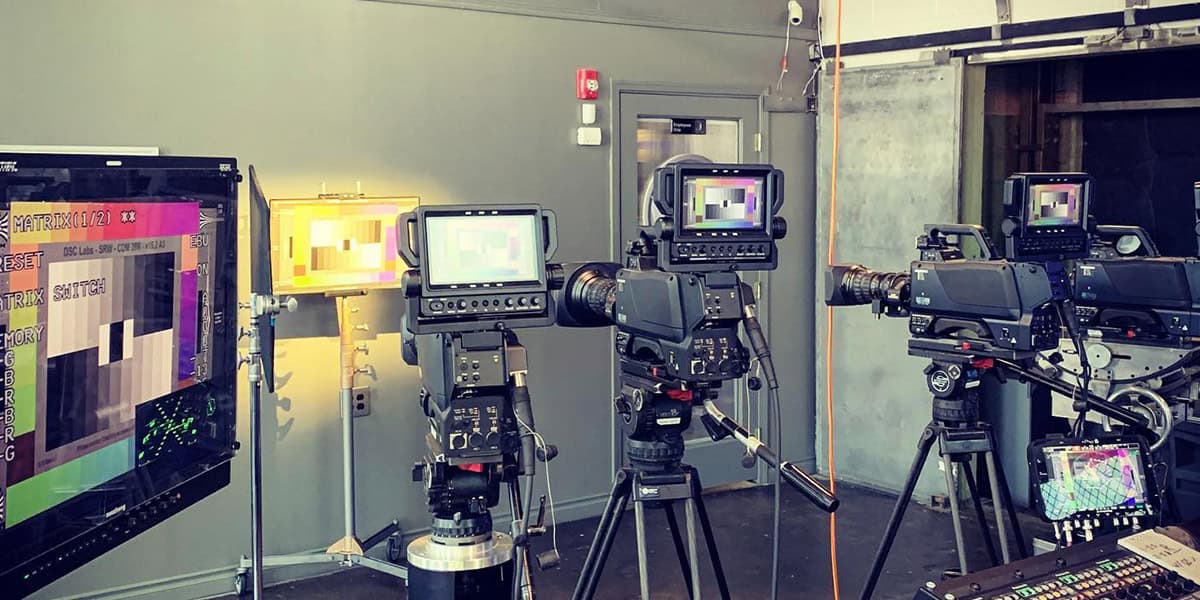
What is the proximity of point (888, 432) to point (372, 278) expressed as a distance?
2.84m

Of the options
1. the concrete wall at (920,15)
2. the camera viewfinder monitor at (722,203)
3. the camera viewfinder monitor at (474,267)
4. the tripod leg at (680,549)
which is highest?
the concrete wall at (920,15)

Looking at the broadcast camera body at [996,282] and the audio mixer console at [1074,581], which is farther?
the broadcast camera body at [996,282]

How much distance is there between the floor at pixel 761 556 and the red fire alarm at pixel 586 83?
6.48 ft

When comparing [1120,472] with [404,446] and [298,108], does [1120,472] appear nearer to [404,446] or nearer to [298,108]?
[404,446]

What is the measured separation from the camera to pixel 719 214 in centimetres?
324

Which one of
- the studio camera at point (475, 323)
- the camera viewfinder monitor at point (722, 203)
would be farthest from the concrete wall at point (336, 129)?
the camera viewfinder monitor at point (722, 203)

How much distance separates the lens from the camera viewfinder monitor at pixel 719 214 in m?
3.16

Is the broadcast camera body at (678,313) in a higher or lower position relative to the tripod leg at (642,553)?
higher

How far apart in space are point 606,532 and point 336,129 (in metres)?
2.11

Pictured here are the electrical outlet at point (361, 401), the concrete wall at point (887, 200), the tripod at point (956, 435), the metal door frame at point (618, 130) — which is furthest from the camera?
the concrete wall at point (887, 200)

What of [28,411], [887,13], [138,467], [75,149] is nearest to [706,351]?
[138,467]

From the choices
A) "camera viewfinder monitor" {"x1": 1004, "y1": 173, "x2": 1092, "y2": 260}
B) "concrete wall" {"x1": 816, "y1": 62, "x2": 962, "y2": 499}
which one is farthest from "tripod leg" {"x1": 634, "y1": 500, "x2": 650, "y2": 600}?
"concrete wall" {"x1": 816, "y1": 62, "x2": 962, "y2": 499}

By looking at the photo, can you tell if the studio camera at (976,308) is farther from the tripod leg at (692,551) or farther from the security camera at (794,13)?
the security camera at (794,13)

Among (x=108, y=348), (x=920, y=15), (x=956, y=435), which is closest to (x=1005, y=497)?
(x=956, y=435)
